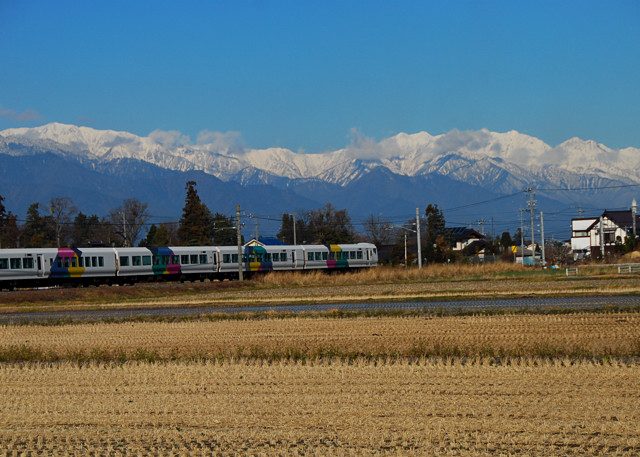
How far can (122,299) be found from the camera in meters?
42.6

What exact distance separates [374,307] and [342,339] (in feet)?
34.3

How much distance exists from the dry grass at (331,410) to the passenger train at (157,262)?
33657mm

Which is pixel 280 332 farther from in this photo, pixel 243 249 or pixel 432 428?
pixel 243 249

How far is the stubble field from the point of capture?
938 cm

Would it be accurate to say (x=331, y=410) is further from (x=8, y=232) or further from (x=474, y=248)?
(x=474, y=248)

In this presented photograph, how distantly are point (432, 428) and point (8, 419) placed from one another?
6.01 meters

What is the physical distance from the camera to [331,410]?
11.0 metres

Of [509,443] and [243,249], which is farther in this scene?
[243,249]

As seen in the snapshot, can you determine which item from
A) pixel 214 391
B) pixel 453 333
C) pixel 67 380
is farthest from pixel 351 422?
pixel 453 333

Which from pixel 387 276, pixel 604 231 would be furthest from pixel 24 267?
pixel 604 231

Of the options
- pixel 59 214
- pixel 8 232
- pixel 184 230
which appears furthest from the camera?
pixel 59 214

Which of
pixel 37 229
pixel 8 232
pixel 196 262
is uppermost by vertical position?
pixel 37 229

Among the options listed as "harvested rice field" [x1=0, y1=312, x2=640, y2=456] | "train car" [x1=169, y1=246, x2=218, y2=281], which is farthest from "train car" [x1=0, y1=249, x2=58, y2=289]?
"harvested rice field" [x1=0, y1=312, x2=640, y2=456]

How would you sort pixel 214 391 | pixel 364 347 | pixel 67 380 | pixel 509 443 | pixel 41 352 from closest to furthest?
pixel 509 443, pixel 214 391, pixel 67 380, pixel 364 347, pixel 41 352
